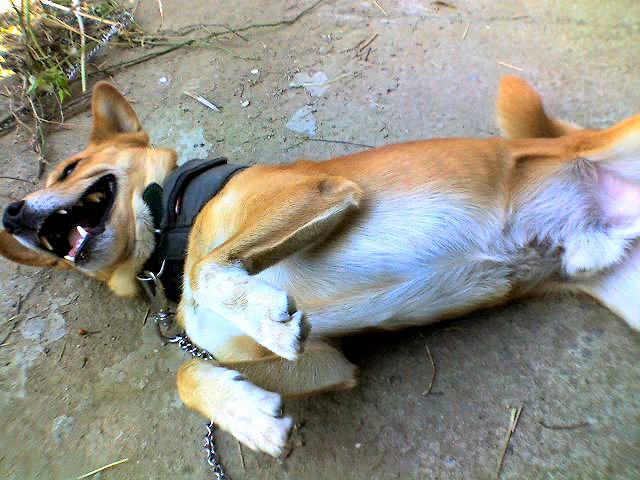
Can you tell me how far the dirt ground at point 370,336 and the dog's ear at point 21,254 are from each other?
0.17 meters

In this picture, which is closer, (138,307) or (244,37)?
(138,307)

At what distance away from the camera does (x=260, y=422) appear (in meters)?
1.93

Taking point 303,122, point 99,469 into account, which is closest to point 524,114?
point 303,122

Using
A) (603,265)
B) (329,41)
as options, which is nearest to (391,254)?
(603,265)

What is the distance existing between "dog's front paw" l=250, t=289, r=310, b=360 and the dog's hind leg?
0.89ft

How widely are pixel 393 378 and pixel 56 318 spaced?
2.04m

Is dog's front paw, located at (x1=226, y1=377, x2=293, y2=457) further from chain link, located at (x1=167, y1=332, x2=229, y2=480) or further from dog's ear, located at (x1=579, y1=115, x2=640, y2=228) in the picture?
dog's ear, located at (x1=579, y1=115, x2=640, y2=228)

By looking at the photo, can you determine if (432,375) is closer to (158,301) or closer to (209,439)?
(209,439)

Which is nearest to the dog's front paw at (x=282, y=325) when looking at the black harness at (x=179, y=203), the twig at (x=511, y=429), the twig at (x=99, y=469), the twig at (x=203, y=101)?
the black harness at (x=179, y=203)

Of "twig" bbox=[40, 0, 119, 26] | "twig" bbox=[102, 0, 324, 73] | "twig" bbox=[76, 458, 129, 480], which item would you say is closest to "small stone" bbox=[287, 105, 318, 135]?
"twig" bbox=[102, 0, 324, 73]

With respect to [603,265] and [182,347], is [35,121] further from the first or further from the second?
[603,265]

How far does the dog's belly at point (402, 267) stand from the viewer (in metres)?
2.18

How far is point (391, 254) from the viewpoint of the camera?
2180 mm

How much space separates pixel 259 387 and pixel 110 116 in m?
2.09
